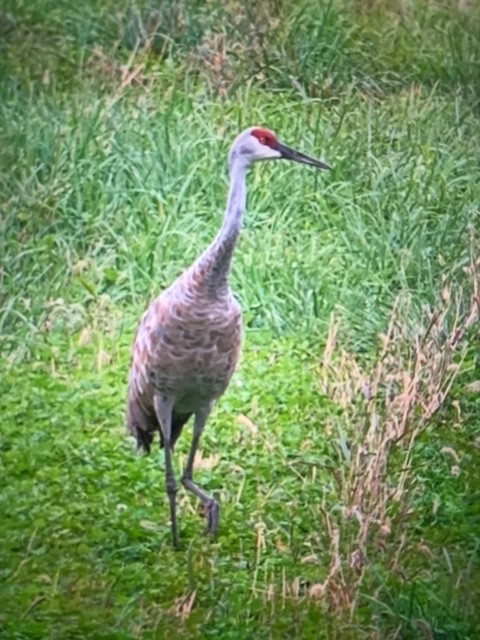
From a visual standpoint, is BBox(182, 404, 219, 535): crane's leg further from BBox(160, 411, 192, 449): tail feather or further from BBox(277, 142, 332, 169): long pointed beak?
BBox(277, 142, 332, 169): long pointed beak

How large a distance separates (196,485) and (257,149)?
658mm

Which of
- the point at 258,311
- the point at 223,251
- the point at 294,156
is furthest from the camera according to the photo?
the point at 258,311

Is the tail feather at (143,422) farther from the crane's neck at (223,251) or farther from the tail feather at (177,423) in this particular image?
the crane's neck at (223,251)

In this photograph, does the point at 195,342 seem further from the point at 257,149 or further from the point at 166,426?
the point at 257,149

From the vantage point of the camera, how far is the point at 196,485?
3.04m

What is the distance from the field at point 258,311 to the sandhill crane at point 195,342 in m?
0.05

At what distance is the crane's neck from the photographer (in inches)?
117

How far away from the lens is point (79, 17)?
3.42 metres

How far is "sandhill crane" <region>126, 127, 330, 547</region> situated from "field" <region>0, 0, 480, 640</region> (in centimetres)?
5

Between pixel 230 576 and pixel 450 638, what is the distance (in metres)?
0.42

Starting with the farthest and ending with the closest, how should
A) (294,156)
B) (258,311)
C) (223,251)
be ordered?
(258,311), (294,156), (223,251)

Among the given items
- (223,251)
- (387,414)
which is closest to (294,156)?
(223,251)

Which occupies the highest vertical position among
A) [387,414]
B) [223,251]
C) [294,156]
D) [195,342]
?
[294,156]

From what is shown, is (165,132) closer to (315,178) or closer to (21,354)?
(315,178)
